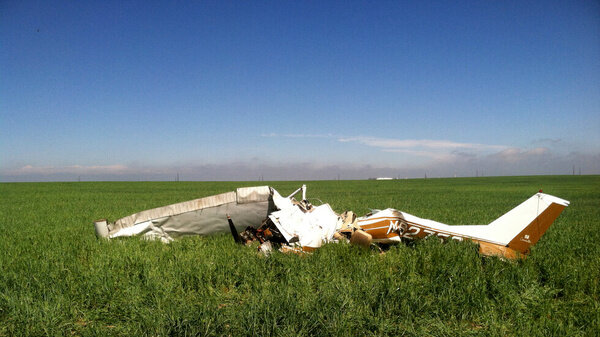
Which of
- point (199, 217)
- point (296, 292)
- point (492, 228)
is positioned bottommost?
point (296, 292)

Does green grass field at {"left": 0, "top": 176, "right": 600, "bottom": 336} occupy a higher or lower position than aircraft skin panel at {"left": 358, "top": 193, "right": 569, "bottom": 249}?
lower

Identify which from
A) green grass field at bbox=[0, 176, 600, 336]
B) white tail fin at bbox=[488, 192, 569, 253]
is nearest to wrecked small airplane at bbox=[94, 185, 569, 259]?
white tail fin at bbox=[488, 192, 569, 253]

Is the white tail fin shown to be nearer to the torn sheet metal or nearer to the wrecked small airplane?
the wrecked small airplane

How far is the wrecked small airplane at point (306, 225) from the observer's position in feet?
19.7

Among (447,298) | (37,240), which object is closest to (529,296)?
(447,298)

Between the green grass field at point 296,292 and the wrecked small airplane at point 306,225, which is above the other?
the wrecked small airplane at point 306,225

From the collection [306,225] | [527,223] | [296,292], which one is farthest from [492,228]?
[296,292]

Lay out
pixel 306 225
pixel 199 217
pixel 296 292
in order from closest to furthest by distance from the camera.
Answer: pixel 296 292 → pixel 306 225 → pixel 199 217

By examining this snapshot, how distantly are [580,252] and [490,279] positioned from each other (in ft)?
12.8

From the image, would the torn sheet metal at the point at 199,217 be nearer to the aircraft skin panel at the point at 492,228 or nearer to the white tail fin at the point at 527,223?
the aircraft skin panel at the point at 492,228

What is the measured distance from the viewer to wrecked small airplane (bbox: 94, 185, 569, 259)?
19.7ft

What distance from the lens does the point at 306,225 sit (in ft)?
20.7

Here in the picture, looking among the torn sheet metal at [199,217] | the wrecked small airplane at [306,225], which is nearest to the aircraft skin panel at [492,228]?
the wrecked small airplane at [306,225]

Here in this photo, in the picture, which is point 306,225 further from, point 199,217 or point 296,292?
point 199,217
